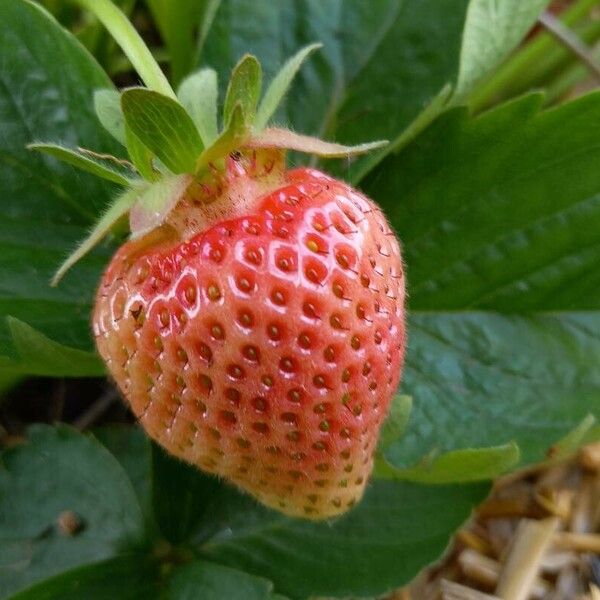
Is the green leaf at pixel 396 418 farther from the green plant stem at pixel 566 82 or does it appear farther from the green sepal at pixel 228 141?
Answer: the green plant stem at pixel 566 82

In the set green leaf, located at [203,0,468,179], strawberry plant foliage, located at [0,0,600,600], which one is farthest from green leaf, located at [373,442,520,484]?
green leaf, located at [203,0,468,179]

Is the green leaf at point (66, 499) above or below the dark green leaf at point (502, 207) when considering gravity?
below

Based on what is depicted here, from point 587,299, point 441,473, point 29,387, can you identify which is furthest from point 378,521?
→ point 29,387

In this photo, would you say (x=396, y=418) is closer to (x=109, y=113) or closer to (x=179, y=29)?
(x=109, y=113)

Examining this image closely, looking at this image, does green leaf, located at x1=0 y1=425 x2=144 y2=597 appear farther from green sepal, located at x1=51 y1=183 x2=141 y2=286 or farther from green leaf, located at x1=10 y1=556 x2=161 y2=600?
green sepal, located at x1=51 y1=183 x2=141 y2=286

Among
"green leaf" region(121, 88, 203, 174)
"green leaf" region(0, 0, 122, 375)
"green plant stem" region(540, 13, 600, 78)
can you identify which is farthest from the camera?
"green plant stem" region(540, 13, 600, 78)


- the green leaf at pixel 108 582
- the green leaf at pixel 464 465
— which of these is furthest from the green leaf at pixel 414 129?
the green leaf at pixel 108 582

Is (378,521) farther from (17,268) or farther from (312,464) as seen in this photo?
(17,268)
